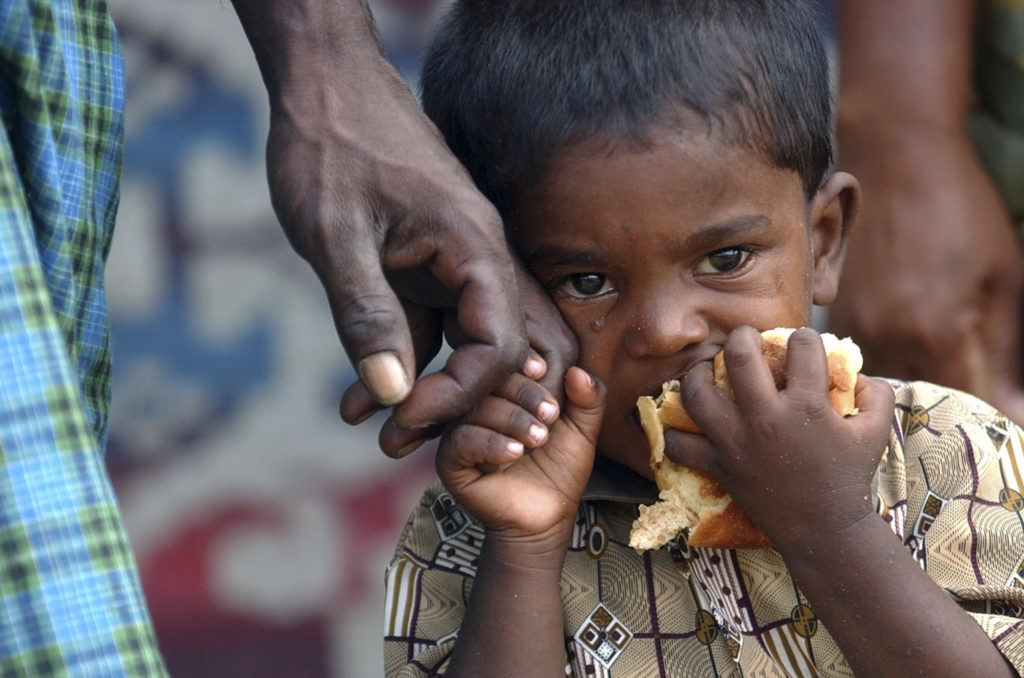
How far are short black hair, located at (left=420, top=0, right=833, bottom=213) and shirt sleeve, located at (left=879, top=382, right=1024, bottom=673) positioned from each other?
0.43 m

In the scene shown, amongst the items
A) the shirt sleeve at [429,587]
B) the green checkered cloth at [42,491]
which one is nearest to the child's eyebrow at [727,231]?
the shirt sleeve at [429,587]

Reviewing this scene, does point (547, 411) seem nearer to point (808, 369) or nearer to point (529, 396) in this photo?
point (529, 396)

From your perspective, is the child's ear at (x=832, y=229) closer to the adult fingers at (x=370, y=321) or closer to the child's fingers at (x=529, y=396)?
the child's fingers at (x=529, y=396)

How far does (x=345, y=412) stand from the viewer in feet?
4.89

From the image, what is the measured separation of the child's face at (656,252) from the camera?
162 centimetres

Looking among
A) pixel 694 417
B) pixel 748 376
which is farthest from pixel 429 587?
pixel 748 376

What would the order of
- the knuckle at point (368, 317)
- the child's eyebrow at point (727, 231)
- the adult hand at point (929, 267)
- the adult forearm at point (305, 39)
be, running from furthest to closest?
the adult hand at point (929, 267) → the child's eyebrow at point (727, 231) → the adult forearm at point (305, 39) → the knuckle at point (368, 317)

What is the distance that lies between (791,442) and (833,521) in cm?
12

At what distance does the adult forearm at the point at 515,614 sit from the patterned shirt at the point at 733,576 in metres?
0.13

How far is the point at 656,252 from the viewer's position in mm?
1622

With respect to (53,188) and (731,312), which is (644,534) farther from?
(53,188)

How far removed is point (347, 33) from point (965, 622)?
1.16m

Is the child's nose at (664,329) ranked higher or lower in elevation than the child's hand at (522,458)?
higher

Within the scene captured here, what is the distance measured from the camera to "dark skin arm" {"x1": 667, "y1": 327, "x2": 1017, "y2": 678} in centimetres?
155
